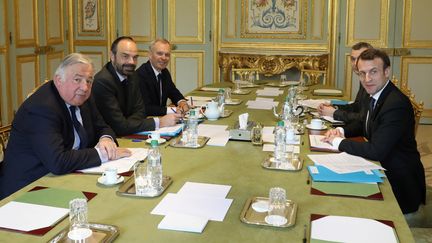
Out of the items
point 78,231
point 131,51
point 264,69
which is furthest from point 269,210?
point 264,69

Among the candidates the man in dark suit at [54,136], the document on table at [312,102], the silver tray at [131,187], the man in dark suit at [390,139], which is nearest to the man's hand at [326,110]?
the document on table at [312,102]

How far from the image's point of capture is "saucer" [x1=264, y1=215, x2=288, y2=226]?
1.54 meters

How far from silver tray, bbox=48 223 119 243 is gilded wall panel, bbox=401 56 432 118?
558 cm

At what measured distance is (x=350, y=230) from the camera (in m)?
1.51

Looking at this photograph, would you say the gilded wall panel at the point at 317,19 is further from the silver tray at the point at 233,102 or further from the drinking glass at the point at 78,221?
the drinking glass at the point at 78,221

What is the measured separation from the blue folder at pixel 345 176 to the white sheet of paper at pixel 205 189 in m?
0.39

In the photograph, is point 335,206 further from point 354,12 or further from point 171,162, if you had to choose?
point 354,12

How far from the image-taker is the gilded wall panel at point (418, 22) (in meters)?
6.26

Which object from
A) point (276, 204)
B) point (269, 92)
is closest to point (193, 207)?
point (276, 204)

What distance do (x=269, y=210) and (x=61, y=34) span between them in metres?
5.97

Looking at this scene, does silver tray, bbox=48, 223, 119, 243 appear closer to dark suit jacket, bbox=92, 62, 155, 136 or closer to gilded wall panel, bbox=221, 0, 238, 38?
dark suit jacket, bbox=92, 62, 155, 136

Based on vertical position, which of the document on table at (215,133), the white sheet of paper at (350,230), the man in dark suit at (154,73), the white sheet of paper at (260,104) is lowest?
the white sheet of paper at (350,230)

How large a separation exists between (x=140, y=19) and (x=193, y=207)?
5692mm

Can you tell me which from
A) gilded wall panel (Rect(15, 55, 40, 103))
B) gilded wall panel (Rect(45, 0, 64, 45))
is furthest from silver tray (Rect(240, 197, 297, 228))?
gilded wall panel (Rect(45, 0, 64, 45))
